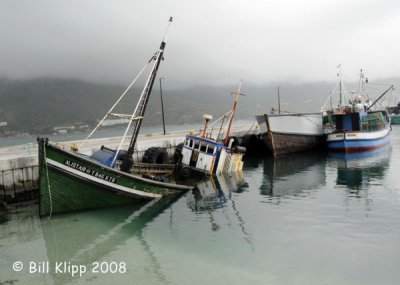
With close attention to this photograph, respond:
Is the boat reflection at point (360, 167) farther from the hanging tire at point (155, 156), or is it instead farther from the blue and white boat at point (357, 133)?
the hanging tire at point (155, 156)

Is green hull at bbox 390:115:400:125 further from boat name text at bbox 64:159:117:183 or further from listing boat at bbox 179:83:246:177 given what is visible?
boat name text at bbox 64:159:117:183

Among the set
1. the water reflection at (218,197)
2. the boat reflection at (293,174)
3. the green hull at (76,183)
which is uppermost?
the green hull at (76,183)

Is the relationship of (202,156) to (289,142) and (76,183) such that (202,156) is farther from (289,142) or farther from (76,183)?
(289,142)

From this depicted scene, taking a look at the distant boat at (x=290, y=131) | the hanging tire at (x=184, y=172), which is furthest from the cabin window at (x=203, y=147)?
the distant boat at (x=290, y=131)

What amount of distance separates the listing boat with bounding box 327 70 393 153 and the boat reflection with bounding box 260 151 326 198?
247cm

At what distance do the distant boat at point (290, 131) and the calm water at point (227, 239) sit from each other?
15.4 metres

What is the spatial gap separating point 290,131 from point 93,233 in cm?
2947

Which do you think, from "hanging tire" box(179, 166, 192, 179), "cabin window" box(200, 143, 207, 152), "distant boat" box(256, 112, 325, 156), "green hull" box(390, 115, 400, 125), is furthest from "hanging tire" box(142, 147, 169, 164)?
"green hull" box(390, 115, 400, 125)

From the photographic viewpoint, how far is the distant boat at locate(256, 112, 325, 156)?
1492 inches

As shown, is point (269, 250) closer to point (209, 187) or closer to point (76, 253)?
point (76, 253)

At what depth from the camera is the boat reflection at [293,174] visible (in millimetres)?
23228

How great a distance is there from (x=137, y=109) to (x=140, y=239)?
8.92 m

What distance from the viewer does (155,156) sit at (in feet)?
87.9

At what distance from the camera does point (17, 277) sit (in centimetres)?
1105
